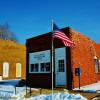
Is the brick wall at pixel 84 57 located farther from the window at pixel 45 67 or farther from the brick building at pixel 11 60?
the brick building at pixel 11 60

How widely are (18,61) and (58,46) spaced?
23.7m

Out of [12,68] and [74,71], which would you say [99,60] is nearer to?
[74,71]

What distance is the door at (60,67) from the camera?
23047 mm

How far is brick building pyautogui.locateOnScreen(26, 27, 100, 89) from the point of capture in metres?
22.7

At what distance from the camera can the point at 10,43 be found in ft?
149

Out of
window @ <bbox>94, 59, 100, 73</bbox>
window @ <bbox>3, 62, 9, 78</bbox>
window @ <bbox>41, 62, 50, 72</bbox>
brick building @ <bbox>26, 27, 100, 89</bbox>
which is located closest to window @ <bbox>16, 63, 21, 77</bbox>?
window @ <bbox>3, 62, 9, 78</bbox>

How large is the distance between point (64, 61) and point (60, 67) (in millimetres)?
774

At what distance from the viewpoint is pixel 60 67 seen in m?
23.5

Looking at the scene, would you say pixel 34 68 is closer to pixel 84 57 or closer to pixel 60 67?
pixel 60 67

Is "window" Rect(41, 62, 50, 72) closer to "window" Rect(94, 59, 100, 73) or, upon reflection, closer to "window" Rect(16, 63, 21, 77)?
"window" Rect(94, 59, 100, 73)

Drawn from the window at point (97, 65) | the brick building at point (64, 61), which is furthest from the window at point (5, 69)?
the window at point (97, 65)

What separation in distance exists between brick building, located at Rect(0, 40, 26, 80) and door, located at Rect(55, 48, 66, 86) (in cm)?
2051

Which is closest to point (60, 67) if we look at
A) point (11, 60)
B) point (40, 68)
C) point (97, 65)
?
point (40, 68)

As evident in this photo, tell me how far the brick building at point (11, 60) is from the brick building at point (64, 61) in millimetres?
16544
